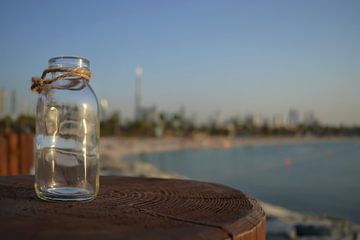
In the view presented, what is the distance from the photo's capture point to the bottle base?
1121 mm

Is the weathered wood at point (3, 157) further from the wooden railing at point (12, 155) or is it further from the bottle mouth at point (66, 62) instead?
the bottle mouth at point (66, 62)

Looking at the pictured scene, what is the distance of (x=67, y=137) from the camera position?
1.21 meters

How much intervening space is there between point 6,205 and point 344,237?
21.4 feet

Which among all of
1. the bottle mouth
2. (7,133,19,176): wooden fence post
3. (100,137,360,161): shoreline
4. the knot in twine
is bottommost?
(100,137,360,161): shoreline

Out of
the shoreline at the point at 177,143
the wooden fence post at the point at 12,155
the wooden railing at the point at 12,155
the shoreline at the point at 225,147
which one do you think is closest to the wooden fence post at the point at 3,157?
the wooden railing at the point at 12,155

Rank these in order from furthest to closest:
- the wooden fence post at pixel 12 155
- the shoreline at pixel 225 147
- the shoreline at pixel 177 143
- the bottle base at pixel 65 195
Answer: the shoreline at pixel 177 143
the shoreline at pixel 225 147
the wooden fence post at pixel 12 155
the bottle base at pixel 65 195

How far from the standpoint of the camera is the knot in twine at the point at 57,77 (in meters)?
1.15

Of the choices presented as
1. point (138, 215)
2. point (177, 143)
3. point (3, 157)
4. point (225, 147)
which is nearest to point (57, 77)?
point (138, 215)

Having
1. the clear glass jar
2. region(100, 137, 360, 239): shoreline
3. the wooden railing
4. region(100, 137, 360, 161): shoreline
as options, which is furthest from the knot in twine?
region(100, 137, 360, 161): shoreline

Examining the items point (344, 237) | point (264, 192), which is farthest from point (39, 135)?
point (264, 192)

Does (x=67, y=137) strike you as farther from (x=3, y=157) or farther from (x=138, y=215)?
(x=3, y=157)

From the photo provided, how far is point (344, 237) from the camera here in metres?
6.41

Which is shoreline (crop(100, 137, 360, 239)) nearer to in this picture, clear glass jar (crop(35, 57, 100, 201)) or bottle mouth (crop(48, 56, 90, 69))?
clear glass jar (crop(35, 57, 100, 201))

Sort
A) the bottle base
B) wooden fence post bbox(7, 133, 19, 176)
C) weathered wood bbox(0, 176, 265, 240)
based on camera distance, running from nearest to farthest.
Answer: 1. weathered wood bbox(0, 176, 265, 240)
2. the bottle base
3. wooden fence post bbox(7, 133, 19, 176)
